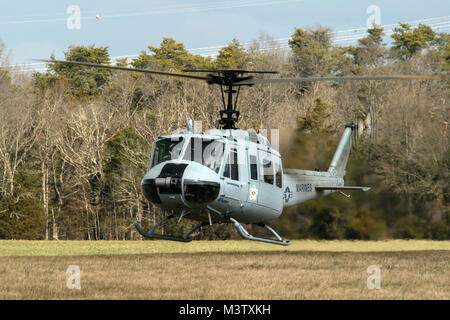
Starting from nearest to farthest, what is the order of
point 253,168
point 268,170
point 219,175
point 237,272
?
point 219,175
point 253,168
point 268,170
point 237,272

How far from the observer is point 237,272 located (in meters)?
21.6

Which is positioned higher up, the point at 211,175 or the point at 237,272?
the point at 211,175

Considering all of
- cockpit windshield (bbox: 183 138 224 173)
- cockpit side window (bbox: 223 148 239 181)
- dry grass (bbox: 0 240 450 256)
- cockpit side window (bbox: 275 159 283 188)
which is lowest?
dry grass (bbox: 0 240 450 256)

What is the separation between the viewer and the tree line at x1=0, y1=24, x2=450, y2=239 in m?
26.2

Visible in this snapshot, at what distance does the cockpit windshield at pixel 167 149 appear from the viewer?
49.2 feet

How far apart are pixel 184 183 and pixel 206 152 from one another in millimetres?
941

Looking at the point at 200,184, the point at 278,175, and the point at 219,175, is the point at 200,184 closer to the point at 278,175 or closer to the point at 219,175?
the point at 219,175

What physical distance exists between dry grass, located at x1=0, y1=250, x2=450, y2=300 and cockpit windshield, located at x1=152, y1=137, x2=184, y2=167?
3.24 m

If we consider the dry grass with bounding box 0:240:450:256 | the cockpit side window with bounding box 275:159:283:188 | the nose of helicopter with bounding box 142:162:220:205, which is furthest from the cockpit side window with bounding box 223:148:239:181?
the dry grass with bounding box 0:240:450:256

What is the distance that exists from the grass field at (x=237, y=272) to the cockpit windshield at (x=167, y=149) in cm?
325

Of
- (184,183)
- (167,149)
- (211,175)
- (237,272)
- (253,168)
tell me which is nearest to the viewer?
(184,183)

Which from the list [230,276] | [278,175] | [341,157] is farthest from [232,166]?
[341,157]

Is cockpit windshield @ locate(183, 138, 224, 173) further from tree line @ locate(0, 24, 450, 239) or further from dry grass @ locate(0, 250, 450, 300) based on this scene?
tree line @ locate(0, 24, 450, 239)

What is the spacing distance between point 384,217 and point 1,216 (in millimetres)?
27956
